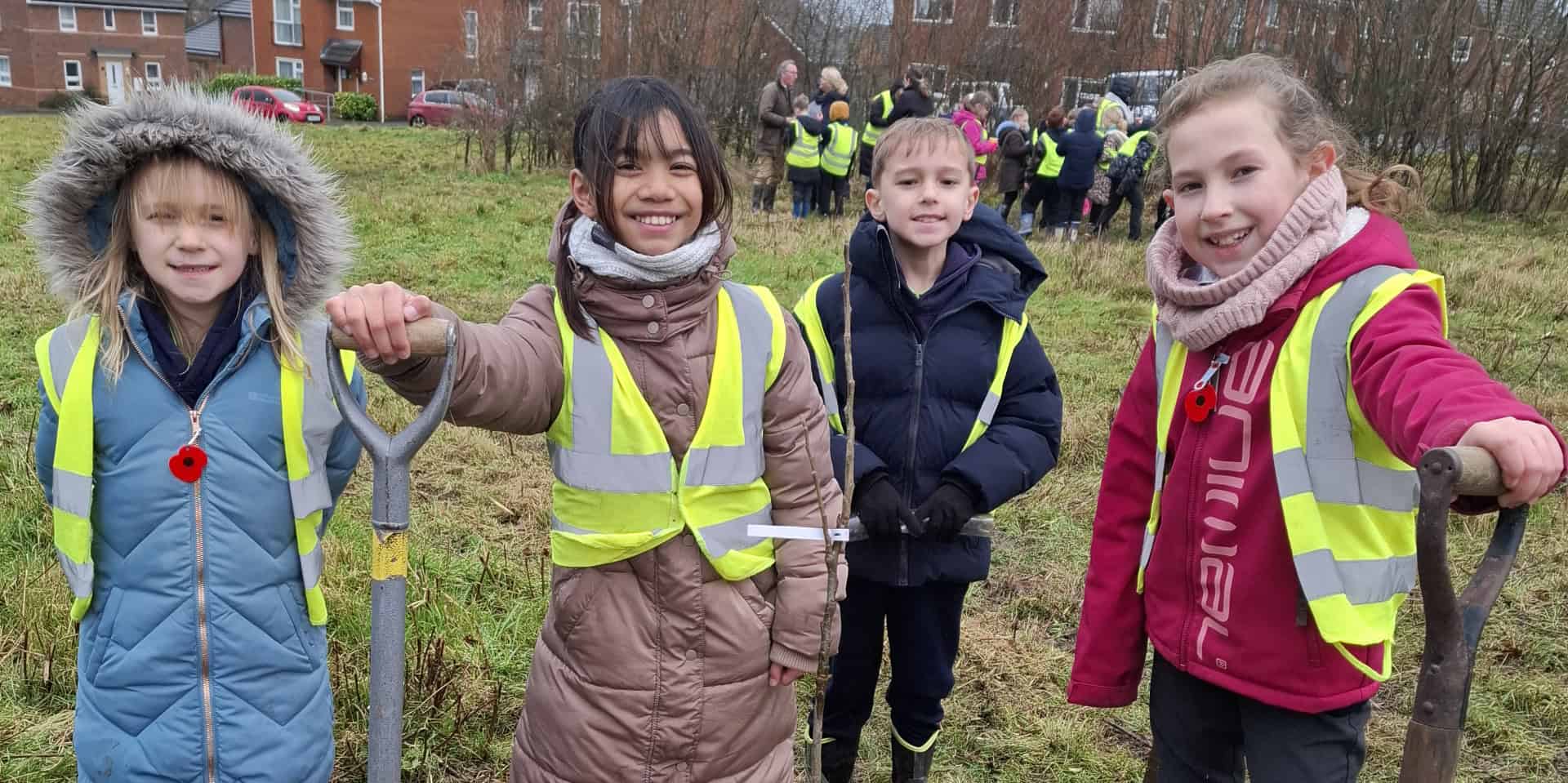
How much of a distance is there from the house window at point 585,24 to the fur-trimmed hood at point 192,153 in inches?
665

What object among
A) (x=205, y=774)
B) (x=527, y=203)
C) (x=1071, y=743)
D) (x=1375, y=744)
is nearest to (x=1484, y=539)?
(x=1375, y=744)

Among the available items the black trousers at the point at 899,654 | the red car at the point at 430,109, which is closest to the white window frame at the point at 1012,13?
the red car at the point at 430,109

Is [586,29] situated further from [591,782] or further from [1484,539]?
[591,782]

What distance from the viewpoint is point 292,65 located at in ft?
152

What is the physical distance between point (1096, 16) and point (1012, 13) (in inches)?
65.4

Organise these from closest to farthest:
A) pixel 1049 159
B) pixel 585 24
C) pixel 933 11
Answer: pixel 1049 159 → pixel 585 24 → pixel 933 11

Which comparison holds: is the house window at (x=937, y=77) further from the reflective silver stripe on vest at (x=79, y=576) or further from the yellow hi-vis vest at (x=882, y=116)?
the reflective silver stripe on vest at (x=79, y=576)

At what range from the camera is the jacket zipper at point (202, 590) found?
76.8 inches

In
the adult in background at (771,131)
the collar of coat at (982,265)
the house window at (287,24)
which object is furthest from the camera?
the house window at (287,24)

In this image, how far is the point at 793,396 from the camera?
2088mm

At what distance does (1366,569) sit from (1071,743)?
1.68 metres

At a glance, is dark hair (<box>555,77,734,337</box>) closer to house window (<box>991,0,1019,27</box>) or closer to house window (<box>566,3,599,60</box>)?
house window (<box>566,3,599,60</box>)

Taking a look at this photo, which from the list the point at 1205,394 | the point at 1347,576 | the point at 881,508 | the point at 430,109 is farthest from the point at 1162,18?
the point at 430,109

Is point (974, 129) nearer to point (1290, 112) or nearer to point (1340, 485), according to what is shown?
point (1290, 112)
